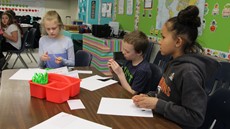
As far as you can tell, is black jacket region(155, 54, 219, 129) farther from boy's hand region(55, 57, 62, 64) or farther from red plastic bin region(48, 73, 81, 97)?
boy's hand region(55, 57, 62, 64)

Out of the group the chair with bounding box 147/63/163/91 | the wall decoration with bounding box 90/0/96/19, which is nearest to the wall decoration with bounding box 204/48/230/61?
the chair with bounding box 147/63/163/91

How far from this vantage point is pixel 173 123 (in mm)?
1091

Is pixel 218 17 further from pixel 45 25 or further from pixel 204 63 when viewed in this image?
pixel 45 25

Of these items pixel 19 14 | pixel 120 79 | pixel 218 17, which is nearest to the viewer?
pixel 120 79

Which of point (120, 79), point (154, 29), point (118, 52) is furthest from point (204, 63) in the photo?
point (118, 52)

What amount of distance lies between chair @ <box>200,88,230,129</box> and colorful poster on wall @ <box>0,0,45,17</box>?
23.4 feet

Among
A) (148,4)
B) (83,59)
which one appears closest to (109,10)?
(148,4)

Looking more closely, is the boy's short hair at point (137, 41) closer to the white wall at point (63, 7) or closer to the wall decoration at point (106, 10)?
the wall decoration at point (106, 10)

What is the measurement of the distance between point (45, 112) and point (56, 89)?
0.15 m

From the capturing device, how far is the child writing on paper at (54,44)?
7.13 ft

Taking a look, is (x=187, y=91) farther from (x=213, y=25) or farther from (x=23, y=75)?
(x=213, y=25)

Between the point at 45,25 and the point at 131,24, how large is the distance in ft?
7.11

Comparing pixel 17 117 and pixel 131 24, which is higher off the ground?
pixel 131 24

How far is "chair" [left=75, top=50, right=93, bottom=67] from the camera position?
94.5 inches
